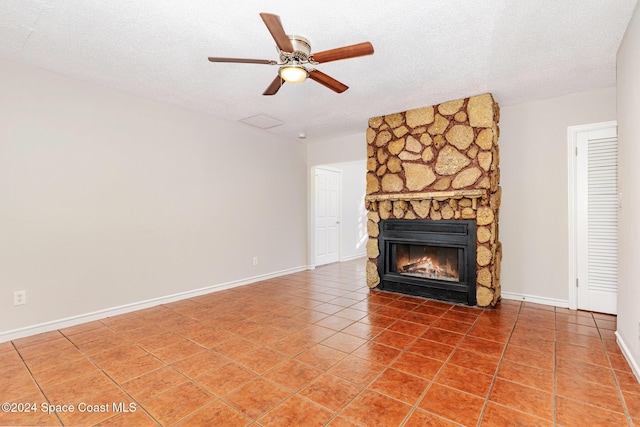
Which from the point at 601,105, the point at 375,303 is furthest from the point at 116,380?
the point at 601,105

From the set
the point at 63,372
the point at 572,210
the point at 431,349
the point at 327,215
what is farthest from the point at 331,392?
the point at 327,215

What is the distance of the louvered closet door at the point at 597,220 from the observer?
3.27m

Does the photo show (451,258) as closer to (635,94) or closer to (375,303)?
(375,303)

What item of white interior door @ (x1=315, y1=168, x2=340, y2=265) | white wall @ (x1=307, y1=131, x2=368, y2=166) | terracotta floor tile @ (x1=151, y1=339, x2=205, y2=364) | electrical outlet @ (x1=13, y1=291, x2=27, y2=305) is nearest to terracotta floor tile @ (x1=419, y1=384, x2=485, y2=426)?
terracotta floor tile @ (x1=151, y1=339, x2=205, y2=364)

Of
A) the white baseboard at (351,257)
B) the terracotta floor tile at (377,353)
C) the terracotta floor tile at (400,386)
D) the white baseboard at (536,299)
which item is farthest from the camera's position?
the white baseboard at (351,257)

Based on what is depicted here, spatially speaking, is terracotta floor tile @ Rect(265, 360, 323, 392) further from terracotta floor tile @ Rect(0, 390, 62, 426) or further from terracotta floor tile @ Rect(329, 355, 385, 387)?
terracotta floor tile @ Rect(0, 390, 62, 426)

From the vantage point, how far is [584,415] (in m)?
1.72

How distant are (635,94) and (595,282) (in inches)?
85.4

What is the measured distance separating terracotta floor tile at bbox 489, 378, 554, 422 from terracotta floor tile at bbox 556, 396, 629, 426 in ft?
0.15

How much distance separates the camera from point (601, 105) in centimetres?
335

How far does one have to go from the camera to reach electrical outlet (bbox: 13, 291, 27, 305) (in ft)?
9.18

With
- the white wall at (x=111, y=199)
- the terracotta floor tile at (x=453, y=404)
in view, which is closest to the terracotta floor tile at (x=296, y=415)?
the terracotta floor tile at (x=453, y=404)

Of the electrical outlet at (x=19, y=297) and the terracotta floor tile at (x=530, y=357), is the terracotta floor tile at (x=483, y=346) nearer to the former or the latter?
the terracotta floor tile at (x=530, y=357)

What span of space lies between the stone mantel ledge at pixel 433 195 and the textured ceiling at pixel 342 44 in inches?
44.3
